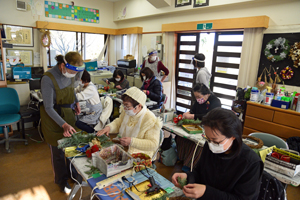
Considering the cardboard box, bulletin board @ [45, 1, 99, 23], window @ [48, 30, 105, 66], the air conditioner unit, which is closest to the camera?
the cardboard box

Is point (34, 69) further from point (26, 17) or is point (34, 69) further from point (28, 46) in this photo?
point (26, 17)

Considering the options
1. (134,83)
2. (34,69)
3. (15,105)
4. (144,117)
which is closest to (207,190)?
(144,117)

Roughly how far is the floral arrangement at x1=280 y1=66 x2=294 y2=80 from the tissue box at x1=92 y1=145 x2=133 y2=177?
3.33 metres

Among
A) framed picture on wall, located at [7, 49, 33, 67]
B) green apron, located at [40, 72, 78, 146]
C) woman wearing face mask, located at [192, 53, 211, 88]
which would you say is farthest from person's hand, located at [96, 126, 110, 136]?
framed picture on wall, located at [7, 49, 33, 67]

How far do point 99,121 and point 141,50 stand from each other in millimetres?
3844

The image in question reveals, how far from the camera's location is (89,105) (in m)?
3.08

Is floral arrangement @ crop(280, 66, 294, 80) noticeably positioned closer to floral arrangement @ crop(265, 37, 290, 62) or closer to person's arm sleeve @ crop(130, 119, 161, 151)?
floral arrangement @ crop(265, 37, 290, 62)

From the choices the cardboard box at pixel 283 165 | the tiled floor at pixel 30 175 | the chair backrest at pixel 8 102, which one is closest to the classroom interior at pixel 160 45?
the tiled floor at pixel 30 175

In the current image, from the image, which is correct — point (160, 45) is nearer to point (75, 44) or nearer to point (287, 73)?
point (75, 44)

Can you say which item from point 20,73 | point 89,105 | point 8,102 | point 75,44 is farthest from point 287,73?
point 75,44

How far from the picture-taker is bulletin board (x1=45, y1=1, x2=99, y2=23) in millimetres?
5870

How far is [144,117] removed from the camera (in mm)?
1968

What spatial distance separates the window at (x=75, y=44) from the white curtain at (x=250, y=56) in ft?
16.6

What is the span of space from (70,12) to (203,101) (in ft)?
17.9
